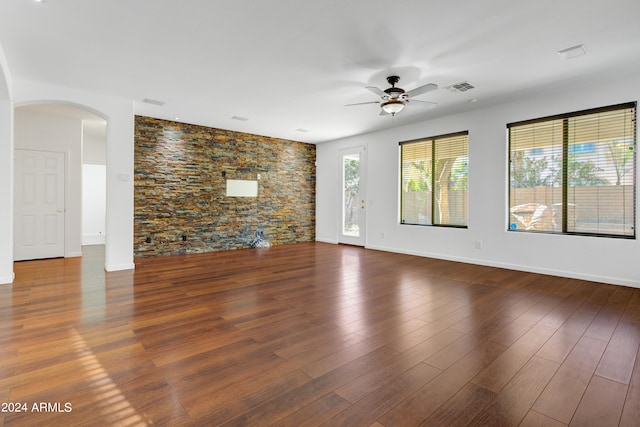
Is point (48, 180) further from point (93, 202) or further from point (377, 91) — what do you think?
point (377, 91)

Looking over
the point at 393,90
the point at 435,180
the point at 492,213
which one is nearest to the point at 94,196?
the point at 393,90

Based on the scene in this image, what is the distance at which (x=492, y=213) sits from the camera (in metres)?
5.55

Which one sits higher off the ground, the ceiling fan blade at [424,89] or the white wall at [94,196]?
the ceiling fan blade at [424,89]

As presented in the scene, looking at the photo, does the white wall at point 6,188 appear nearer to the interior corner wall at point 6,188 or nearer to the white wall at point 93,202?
the interior corner wall at point 6,188

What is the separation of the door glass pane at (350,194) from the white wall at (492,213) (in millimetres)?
462

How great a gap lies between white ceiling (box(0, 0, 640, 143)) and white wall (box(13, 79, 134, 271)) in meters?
0.24

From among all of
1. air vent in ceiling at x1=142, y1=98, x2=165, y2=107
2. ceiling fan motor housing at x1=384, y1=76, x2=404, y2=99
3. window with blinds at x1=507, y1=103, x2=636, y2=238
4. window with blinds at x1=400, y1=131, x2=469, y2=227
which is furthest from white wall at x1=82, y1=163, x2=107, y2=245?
window with blinds at x1=507, y1=103, x2=636, y2=238

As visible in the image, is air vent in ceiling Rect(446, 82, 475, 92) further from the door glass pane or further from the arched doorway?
the arched doorway

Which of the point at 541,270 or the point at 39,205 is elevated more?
the point at 39,205

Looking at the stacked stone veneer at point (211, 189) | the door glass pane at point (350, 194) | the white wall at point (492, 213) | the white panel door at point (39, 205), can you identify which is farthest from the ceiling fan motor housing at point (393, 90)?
the white panel door at point (39, 205)

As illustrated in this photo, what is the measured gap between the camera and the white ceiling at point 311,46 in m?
2.80

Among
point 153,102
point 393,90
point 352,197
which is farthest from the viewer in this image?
point 352,197

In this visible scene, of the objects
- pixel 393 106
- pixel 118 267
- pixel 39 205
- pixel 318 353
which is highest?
pixel 393 106

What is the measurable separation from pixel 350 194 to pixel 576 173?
4.72 m
